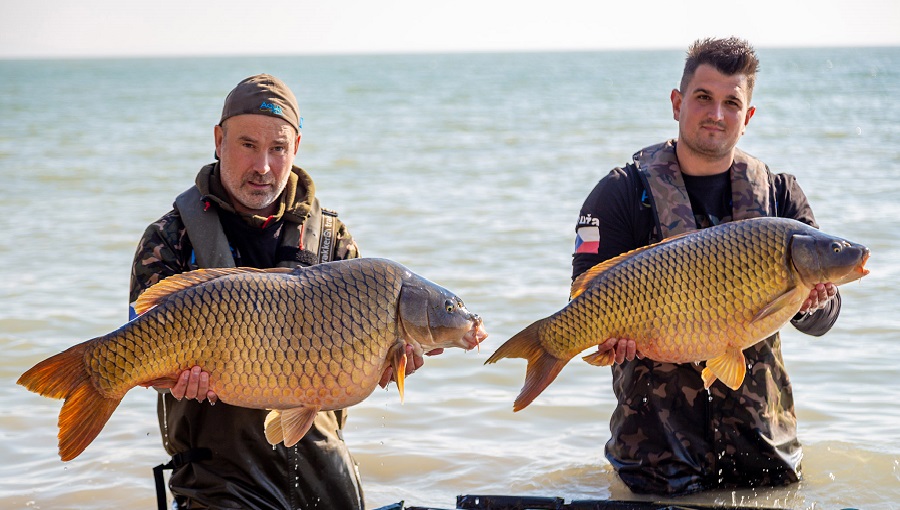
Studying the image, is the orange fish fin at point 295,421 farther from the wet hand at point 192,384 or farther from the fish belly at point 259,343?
the wet hand at point 192,384

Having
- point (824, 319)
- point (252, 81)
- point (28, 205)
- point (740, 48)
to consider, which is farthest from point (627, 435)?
point (28, 205)

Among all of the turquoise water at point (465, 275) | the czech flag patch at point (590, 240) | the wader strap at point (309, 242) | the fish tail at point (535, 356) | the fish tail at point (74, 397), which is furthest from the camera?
the turquoise water at point (465, 275)

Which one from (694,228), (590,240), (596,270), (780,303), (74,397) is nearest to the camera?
(74,397)

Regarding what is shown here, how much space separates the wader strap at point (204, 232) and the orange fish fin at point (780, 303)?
1.77 metres

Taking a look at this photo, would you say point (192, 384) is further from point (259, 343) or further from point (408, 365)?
point (408, 365)

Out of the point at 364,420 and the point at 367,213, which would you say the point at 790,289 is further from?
the point at 367,213

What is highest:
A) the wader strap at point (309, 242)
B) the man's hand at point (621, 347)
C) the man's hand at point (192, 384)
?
the wader strap at point (309, 242)

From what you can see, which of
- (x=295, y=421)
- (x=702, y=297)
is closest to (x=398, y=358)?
(x=295, y=421)

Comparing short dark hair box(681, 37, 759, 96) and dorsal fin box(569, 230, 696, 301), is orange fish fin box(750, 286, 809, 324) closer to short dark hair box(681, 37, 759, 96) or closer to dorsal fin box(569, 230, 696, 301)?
dorsal fin box(569, 230, 696, 301)

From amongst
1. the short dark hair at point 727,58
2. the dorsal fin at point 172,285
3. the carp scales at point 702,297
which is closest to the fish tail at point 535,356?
the carp scales at point 702,297

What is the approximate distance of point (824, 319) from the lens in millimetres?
3988

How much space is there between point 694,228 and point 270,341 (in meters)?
1.69

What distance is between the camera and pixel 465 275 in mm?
8648

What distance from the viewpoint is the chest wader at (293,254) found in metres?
3.61
